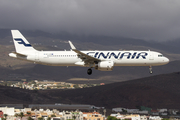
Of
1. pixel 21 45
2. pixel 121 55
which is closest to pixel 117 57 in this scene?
pixel 121 55

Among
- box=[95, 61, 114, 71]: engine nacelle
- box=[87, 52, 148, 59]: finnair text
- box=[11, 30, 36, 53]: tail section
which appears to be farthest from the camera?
box=[11, 30, 36, 53]: tail section

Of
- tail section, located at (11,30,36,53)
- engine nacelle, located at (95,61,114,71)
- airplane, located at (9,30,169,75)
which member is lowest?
engine nacelle, located at (95,61,114,71)

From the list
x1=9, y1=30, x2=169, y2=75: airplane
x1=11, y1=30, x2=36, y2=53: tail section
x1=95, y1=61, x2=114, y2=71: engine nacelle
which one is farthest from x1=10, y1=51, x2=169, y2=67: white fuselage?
x1=11, y1=30, x2=36, y2=53: tail section

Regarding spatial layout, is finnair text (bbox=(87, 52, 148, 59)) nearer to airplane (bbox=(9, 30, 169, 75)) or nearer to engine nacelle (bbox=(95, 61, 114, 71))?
airplane (bbox=(9, 30, 169, 75))

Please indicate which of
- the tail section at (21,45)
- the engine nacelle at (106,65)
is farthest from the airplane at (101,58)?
the tail section at (21,45)

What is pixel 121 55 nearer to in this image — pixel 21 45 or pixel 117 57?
pixel 117 57

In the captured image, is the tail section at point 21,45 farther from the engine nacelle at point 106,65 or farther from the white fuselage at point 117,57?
the engine nacelle at point 106,65

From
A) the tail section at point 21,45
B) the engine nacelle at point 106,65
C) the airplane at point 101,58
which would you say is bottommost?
the engine nacelle at point 106,65

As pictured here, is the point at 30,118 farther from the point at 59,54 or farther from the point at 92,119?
the point at 59,54

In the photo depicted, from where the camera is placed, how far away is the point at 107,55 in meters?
85.0

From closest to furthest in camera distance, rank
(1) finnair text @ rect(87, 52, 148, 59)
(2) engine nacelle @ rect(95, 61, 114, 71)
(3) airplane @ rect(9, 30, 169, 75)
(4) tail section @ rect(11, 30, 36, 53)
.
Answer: (2) engine nacelle @ rect(95, 61, 114, 71) < (3) airplane @ rect(9, 30, 169, 75) < (1) finnair text @ rect(87, 52, 148, 59) < (4) tail section @ rect(11, 30, 36, 53)

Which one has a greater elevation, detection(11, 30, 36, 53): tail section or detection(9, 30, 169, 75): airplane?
detection(11, 30, 36, 53): tail section

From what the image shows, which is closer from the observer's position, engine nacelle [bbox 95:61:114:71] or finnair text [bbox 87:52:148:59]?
engine nacelle [bbox 95:61:114:71]

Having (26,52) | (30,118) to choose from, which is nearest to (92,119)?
(30,118)
